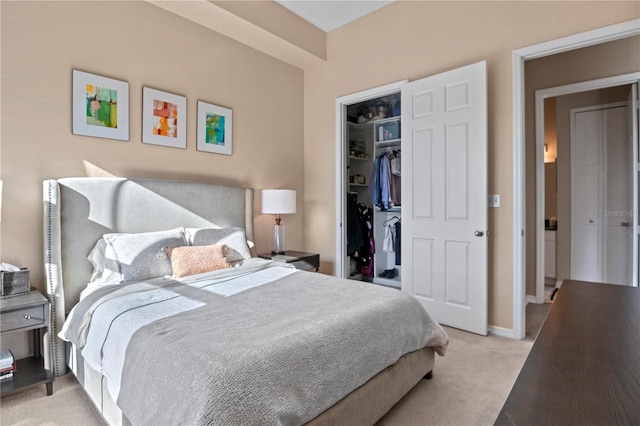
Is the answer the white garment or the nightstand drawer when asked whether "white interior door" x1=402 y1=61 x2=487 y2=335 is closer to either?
the white garment

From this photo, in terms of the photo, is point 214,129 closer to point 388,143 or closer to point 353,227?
point 353,227

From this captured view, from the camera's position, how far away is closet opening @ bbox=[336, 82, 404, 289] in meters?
4.39

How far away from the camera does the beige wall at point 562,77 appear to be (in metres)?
3.27

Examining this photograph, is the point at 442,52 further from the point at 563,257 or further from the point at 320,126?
the point at 563,257

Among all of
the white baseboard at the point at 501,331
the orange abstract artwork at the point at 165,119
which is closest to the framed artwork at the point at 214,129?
the orange abstract artwork at the point at 165,119

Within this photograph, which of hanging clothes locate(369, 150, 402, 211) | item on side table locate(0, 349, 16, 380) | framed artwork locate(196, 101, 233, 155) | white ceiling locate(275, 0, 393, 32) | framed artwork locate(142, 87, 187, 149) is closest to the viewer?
item on side table locate(0, 349, 16, 380)

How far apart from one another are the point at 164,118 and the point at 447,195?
256cm

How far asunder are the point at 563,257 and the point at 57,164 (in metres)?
5.40

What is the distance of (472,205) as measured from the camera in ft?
9.56

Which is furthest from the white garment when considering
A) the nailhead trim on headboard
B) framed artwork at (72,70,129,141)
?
the nailhead trim on headboard

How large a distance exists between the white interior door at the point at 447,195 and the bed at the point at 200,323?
1.02 m

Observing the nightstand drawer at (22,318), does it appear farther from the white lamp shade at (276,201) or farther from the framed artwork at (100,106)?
the white lamp shade at (276,201)

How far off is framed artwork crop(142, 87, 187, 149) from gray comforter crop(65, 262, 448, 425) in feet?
4.52

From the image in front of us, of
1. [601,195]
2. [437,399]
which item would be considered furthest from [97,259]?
[601,195]
